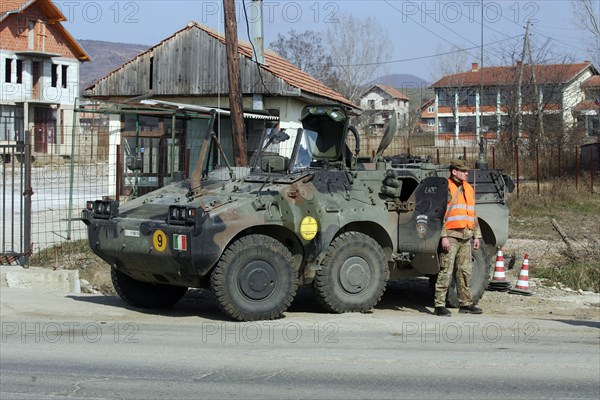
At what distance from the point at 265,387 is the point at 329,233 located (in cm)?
369

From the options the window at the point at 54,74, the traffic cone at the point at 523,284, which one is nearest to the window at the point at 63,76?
the window at the point at 54,74

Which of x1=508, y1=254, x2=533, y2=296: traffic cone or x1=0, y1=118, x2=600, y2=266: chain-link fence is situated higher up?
x1=0, y1=118, x2=600, y2=266: chain-link fence

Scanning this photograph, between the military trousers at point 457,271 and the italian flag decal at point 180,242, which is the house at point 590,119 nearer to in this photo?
the military trousers at point 457,271

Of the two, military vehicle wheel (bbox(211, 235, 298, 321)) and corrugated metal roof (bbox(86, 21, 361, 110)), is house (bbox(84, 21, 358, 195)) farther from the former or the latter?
military vehicle wheel (bbox(211, 235, 298, 321))

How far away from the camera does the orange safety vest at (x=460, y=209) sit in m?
11.1

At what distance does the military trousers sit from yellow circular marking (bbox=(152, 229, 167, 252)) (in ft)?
11.1

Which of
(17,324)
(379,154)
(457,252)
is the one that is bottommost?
(17,324)

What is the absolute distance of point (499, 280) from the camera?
13.5m

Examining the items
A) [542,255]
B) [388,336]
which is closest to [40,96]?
[542,255]

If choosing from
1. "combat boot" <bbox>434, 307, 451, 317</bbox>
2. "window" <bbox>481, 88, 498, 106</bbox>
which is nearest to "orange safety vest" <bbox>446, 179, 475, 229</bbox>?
"combat boot" <bbox>434, 307, 451, 317</bbox>

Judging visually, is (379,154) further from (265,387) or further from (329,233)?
(265,387)

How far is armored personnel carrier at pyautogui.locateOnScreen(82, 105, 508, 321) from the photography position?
395 inches

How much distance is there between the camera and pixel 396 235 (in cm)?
1133

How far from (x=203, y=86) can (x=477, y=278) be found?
50.2ft
